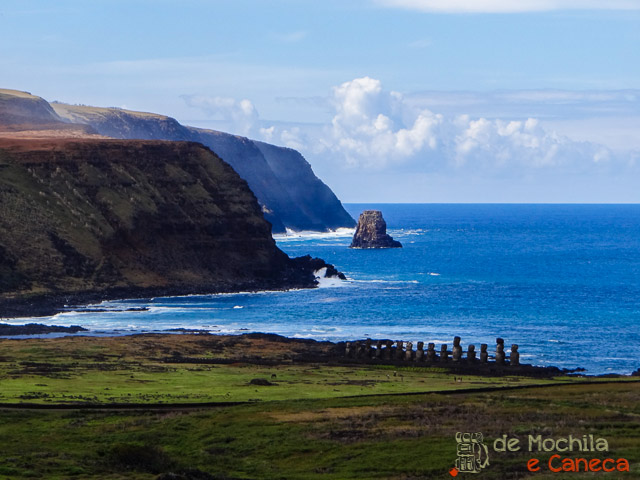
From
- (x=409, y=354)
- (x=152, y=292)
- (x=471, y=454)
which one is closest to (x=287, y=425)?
(x=471, y=454)

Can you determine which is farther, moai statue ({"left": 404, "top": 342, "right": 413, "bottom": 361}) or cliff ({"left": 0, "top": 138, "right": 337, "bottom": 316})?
cliff ({"left": 0, "top": 138, "right": 337, "bottom": 316})

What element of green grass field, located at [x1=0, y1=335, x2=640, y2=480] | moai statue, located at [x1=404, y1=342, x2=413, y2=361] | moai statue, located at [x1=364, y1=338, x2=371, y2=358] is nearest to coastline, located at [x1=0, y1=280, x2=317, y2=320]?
moai statue, located at [x1=364, y1=338, x2=371, y2=358]

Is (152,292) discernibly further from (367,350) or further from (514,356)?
(514,356)

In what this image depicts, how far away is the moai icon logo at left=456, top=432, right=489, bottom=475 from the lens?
3822 centimetres

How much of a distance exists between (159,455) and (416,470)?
10.1 meters

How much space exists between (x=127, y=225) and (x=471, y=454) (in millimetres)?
120081

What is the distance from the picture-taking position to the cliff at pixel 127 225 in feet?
458

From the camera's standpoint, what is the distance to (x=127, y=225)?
154 meters

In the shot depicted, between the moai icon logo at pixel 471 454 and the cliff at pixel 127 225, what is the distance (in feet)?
308

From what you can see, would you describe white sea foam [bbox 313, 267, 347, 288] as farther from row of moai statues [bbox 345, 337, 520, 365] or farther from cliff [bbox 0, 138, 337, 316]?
row of moai statues [bbox 345, 337, 520, 365]

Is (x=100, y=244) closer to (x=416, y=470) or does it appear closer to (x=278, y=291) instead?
(x=278, y=291)

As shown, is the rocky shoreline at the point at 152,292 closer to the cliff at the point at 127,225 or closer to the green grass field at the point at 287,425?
the cliff at the point at 127,225

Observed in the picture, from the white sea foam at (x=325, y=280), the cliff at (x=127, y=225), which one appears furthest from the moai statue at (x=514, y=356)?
the white sea foam at (x=325, y=280)

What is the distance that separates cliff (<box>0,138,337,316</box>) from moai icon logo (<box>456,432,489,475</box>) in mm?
93877
